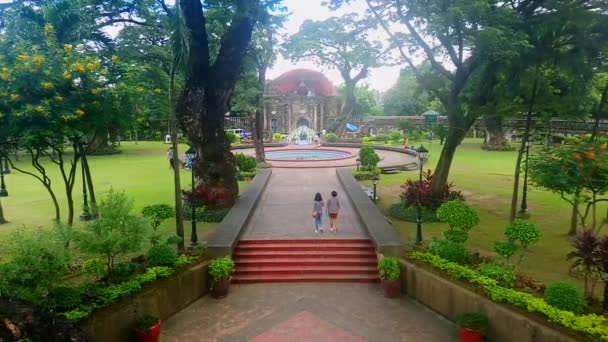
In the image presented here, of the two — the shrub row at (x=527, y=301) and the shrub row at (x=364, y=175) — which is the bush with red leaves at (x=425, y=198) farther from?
the shrub row at (x=364, y=175)

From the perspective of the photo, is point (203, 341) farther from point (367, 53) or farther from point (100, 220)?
point (367, 53)

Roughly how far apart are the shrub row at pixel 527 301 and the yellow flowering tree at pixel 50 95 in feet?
29.9

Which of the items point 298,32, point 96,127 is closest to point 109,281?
point 96,127

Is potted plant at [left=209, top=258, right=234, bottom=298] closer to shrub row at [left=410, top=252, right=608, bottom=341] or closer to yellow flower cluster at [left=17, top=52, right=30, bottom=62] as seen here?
shrub row at [left=410, top=252, right=608, bottom=341]

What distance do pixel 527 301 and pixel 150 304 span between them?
24.2 feet

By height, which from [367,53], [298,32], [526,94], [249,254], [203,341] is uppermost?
[298,32]

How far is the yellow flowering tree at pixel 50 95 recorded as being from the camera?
29.7 ft

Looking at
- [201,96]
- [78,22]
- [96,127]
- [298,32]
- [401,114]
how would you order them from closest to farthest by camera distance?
[96,127]
[78,22]
[201,96]
[298,32]
[401,114]

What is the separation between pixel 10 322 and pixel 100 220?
11.3 ft

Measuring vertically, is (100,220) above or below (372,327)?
above

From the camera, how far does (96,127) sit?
10930 mm

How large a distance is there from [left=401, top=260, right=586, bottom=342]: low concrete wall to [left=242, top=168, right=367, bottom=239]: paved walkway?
2.74 meters

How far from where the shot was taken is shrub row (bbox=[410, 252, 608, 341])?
6442 mm

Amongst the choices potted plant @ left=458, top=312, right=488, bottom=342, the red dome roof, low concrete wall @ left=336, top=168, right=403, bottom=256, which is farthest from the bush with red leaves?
the red dome roof
